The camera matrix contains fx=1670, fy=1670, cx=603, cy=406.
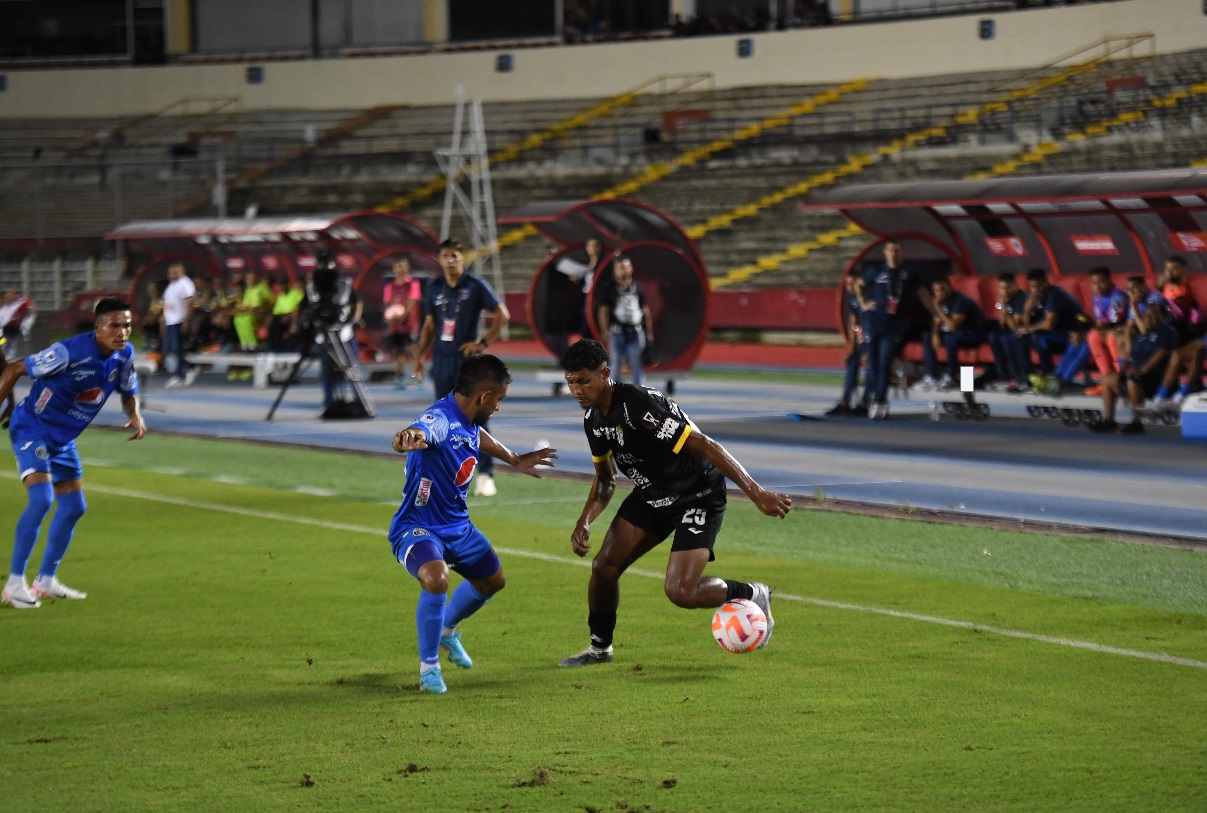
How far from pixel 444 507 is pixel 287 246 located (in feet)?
89.5

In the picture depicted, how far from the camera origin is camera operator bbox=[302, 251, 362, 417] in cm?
2212

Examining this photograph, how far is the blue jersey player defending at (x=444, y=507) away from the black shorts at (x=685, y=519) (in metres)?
0.55

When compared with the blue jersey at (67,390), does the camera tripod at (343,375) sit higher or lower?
lower

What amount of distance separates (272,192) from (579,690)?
4261 centimetres

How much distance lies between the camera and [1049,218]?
22.3 m

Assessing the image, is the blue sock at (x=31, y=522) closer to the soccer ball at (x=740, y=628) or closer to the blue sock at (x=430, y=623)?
the blue sock at (x=430, y=623)

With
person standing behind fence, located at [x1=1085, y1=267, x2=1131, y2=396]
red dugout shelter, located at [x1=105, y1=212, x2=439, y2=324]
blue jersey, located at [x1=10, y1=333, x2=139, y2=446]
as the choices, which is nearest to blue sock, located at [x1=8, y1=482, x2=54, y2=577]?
blue jersey, located at [x1=10, y1=333, x2=139, y2=446]

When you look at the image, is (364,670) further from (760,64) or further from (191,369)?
(760,64)

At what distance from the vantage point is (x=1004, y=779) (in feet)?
19.7

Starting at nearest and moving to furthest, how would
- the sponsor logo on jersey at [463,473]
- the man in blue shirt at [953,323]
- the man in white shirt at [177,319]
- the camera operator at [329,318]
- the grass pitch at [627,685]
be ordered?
1. the grass pitch at [627,685]
2. the sponsor logo on jersey at [463,473]
3. the man in blue shirt at [953,323]
4. the camera operator at [329,318]
5. the man in white shirt at [177,319]

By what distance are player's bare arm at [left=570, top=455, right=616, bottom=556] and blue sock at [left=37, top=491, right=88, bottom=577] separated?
12.1ft

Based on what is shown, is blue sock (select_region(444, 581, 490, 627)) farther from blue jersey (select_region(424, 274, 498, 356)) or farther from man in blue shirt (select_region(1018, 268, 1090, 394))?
man in blue shirt (select_region(1018, 268, 1090, 394))

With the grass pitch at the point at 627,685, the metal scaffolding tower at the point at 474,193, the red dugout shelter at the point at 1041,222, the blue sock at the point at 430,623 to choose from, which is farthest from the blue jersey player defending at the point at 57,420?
the metal scaffolding tower at the point at 474,193

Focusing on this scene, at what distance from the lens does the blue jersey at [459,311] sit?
1472 centimetres
